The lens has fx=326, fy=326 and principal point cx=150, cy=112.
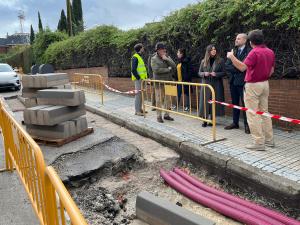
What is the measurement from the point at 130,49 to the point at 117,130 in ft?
17.1

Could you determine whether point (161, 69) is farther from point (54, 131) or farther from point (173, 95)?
point (54, 131)

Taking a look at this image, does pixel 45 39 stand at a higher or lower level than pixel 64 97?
higher

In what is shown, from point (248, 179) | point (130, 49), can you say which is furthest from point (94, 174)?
point (130, 49)

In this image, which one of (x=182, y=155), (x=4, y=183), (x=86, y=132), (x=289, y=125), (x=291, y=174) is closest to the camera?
(x=291, y=174)

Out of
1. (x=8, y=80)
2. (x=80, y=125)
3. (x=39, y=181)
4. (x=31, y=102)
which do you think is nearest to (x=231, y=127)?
(x=80, y=125)

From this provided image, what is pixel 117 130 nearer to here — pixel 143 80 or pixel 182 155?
pixel 143 80

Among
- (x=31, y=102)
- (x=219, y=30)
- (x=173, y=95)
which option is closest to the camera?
(x=173, y=95)

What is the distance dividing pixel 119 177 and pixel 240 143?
2.21 m

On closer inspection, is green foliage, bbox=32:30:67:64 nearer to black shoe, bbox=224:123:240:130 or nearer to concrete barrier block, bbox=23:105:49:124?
concrete barrier block, bbox=23:105:49:124

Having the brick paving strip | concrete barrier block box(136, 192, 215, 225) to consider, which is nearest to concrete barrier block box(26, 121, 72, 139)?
the brick paving strip

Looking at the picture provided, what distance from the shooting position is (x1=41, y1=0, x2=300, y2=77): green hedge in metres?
6.20

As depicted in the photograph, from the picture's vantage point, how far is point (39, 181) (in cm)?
291

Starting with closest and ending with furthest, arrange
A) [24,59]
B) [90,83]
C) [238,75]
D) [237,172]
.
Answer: [237,172] → [238,75] → [90,83] → [24,59]

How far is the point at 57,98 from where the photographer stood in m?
6.89
